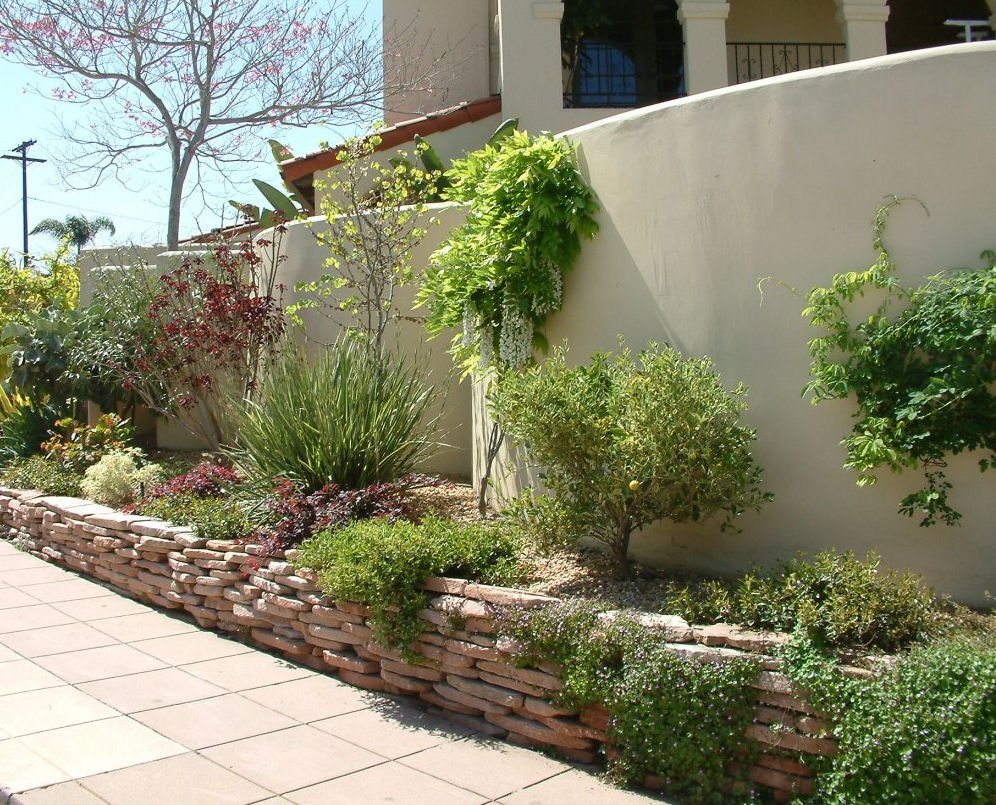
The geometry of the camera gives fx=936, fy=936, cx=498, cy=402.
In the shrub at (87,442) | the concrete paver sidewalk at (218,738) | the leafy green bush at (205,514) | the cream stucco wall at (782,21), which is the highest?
the cream stucco wall at (782,21)

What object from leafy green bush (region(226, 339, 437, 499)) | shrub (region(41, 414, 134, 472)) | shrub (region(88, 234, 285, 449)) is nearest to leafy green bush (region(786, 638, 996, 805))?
leafy green bush (region(226, 339, 437, 499))

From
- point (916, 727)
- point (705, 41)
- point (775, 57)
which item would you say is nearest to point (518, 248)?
point (916, 727)

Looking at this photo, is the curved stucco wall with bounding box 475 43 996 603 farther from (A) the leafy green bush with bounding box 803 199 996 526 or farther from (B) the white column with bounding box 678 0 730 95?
(B) the white column with bounding box 678 0 730 95

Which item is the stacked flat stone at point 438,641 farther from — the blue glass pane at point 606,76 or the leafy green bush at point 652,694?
the blue glass pane at point 606,76

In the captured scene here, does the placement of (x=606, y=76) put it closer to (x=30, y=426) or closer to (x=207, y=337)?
(x=207, y=337)

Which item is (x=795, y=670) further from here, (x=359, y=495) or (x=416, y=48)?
(x=416, y=48)

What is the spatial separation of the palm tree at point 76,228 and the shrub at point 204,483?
31596 millimetres

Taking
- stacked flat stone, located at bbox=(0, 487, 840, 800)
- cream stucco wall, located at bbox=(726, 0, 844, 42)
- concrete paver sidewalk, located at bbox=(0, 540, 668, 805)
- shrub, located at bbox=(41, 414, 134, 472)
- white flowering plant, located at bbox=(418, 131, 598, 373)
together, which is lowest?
concrete paver sidewalk, located at bbox=(0, 540, 668, 805)

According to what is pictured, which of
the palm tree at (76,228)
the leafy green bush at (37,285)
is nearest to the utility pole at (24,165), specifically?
the palm tree at (76,228)

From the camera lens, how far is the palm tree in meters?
38.1

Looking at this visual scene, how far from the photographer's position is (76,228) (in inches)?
1577

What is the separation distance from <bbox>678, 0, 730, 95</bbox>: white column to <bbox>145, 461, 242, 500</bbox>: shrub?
7.45 meters

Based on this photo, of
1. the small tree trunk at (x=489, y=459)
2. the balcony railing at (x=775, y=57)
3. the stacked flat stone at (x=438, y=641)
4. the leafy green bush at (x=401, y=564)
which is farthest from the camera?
the balcony railing at (x=775, y=57)

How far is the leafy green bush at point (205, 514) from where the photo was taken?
24.0ft
